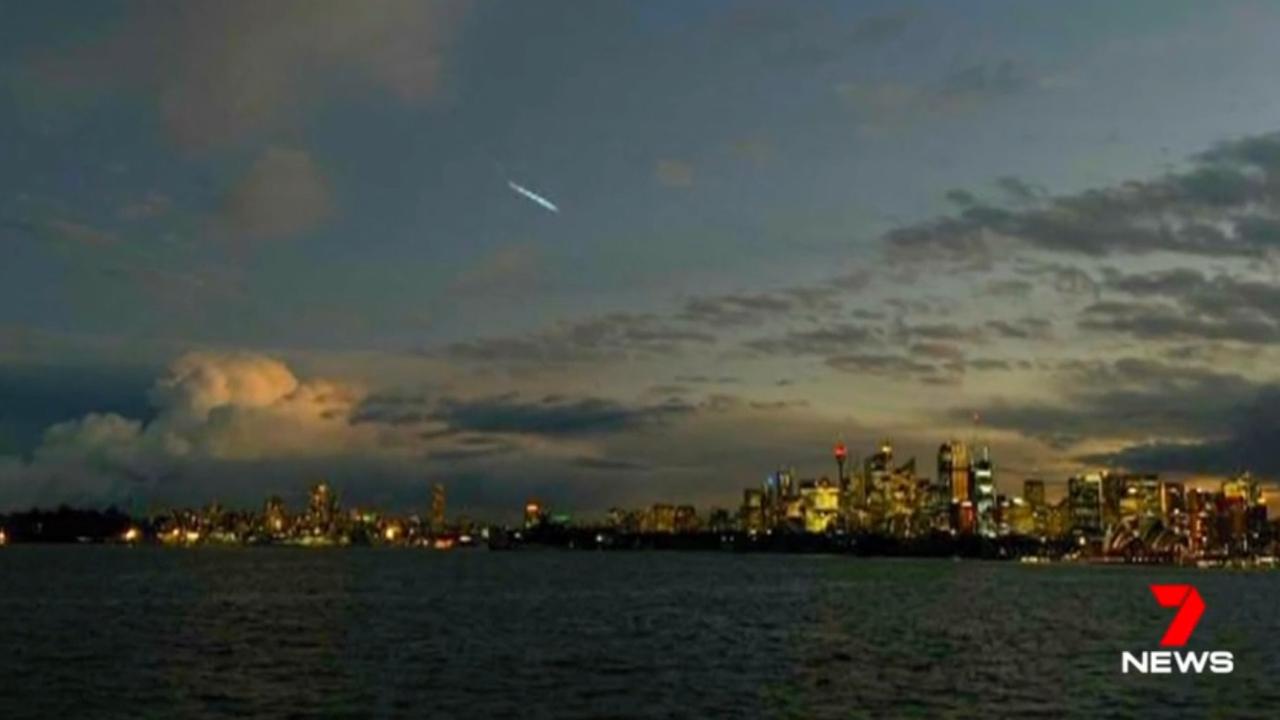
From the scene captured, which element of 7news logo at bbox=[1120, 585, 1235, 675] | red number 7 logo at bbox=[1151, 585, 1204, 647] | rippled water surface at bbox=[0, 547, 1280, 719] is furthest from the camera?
red number 7 logo at bbox=[1151, 585, 1204, 647]

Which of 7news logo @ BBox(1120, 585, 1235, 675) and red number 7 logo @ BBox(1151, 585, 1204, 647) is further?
red number 7 logo @ BBox(1151, 585, 1204, 647)

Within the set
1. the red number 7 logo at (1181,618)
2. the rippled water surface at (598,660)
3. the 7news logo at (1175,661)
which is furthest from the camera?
the red number 7 logo at (1181,618)

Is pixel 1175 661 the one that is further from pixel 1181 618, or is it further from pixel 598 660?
pixel 1181 618

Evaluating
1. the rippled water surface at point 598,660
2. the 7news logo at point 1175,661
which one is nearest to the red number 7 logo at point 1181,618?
the 7news logo at point 1175,661

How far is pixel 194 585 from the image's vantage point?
613 ft

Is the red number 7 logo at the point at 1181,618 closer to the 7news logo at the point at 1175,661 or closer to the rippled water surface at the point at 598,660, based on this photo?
the 7news logo at the point at 1175,661

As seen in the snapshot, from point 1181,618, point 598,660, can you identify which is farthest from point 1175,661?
point 1181,618

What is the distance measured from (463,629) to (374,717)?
162 ft

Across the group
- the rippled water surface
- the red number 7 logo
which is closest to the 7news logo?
the red number 7 logo

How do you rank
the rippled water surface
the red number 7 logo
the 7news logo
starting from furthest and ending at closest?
the red number 7 logo < the 7news logo < the rippled water surface

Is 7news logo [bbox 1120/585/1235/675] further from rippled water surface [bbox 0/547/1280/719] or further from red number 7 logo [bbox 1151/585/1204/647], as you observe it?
rippled water surface [bbox 0/547/1280/719]

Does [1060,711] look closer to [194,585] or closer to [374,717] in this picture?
[374,717]

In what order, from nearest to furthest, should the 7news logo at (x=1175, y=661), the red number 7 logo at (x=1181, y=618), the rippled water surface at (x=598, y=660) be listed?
the rippled water surface at (x=598, y=660), the 7news logo at (x=1175, y=661), the red number 7 logo at (x=1181, y=618)

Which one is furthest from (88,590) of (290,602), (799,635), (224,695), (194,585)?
(224,695)
